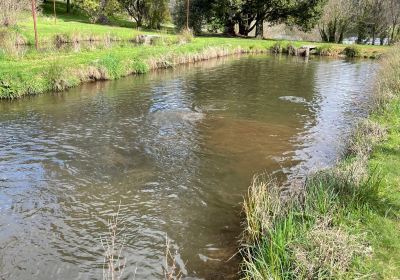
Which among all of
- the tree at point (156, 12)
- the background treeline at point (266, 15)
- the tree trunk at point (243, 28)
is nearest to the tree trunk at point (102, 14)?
the background treeline at point (266, 15)

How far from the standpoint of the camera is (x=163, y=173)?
10156 millimetres

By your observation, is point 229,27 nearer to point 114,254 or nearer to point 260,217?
point 260,217

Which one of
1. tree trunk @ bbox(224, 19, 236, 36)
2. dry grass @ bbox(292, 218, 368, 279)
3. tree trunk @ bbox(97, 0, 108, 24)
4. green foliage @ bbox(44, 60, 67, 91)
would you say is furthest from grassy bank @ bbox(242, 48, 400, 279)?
tree trunk @ bbox(97, 0, 108, 24)

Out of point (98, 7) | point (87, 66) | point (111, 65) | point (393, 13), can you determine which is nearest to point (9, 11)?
point (111, 65)

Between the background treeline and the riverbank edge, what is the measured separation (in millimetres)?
14074

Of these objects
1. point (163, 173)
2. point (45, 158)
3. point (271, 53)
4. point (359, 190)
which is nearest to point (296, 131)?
point (163, 173)

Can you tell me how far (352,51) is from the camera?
39.6 meters

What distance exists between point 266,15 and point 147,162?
4187 centimetres

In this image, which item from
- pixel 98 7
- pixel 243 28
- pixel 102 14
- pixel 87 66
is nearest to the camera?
pixel 87 66

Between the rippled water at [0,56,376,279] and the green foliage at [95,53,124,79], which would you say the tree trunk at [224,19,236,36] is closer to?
the green foliage at [95,53,124,79]

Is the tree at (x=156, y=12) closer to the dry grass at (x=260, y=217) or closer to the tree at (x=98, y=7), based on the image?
the tree at (x=98, y=7)

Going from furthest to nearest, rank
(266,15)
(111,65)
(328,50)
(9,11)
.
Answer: (266,15) → (328,50) → (9,11) → (111,65)

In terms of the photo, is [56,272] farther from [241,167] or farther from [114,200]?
[241,167]

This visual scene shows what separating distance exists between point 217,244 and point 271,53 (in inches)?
1390
